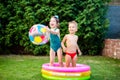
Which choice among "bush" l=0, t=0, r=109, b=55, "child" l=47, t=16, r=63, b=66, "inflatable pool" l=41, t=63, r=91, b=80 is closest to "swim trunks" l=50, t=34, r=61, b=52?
"child" l=47, t=16, r=63, b=66

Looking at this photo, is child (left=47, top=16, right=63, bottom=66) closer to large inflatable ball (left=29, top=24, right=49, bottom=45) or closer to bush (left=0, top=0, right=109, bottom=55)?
large inflatable ball (left=29, top=24, right=49, bottom=45)

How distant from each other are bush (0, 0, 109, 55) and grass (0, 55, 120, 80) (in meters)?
0.56

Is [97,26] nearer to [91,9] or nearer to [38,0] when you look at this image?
[91,9]

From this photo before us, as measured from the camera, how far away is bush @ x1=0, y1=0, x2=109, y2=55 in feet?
35.2

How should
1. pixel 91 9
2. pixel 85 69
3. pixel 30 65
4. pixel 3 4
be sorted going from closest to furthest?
pixel 85 69 < pixel 30 65 < pixel 91 9 < pixel 3 4

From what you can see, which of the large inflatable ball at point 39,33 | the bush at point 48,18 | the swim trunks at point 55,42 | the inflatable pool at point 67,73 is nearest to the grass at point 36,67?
the inflatable pool at point 67,73

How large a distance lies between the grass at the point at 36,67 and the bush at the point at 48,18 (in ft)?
1.82

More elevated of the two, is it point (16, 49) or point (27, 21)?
point (27, 21)

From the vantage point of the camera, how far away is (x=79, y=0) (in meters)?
11.0

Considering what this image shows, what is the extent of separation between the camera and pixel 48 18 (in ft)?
35.7

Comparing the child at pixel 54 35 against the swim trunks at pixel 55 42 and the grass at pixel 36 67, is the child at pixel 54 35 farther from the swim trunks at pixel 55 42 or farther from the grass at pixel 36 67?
the grass at pixel 36 67

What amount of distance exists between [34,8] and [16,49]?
4.89 feet

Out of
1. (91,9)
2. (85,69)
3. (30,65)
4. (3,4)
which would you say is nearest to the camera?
(85,69)

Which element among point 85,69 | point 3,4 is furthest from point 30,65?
point 3,4
